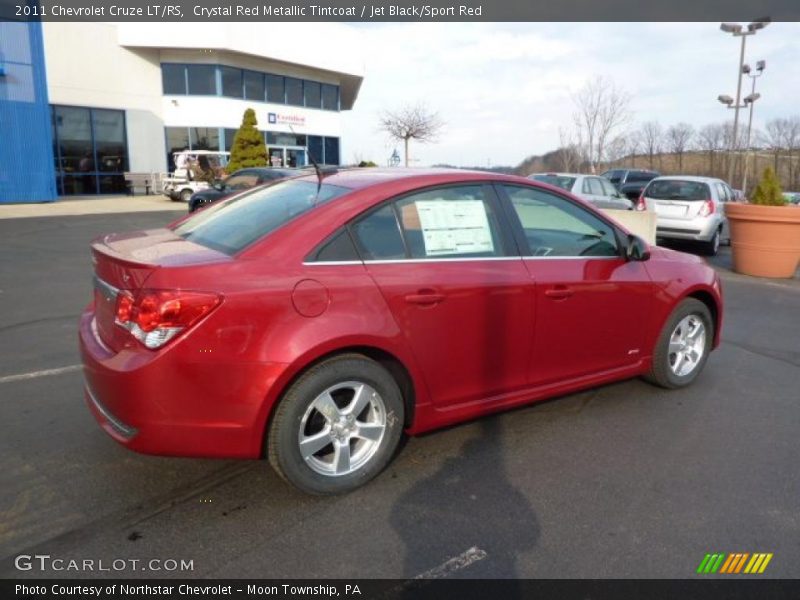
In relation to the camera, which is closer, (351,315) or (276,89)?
(351,315)

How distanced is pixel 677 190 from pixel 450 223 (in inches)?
474

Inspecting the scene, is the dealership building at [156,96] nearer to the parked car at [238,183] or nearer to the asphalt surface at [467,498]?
the parked car at [238,183]

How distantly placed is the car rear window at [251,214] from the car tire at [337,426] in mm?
791

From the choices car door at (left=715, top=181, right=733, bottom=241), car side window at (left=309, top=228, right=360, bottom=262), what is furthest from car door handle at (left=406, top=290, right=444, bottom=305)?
car door at (left=715, top=181, right=733, bottom=241)

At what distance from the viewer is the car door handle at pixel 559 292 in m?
3.76

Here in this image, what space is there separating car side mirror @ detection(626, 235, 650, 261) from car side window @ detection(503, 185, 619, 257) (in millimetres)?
85

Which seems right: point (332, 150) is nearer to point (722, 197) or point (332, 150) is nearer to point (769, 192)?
point (722, 197)

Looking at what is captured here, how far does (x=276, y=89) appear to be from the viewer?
110ft

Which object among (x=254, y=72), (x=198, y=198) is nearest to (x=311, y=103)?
(x=254, y=72)

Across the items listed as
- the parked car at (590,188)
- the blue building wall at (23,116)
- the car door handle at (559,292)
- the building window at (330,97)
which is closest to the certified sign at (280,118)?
the building window at (330,97)

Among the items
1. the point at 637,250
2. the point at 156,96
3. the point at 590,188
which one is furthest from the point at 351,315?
the point at 156,96

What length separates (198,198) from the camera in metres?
16.5

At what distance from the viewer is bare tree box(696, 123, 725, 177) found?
4841cm

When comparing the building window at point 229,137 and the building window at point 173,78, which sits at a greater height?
the building window at point 173,78
